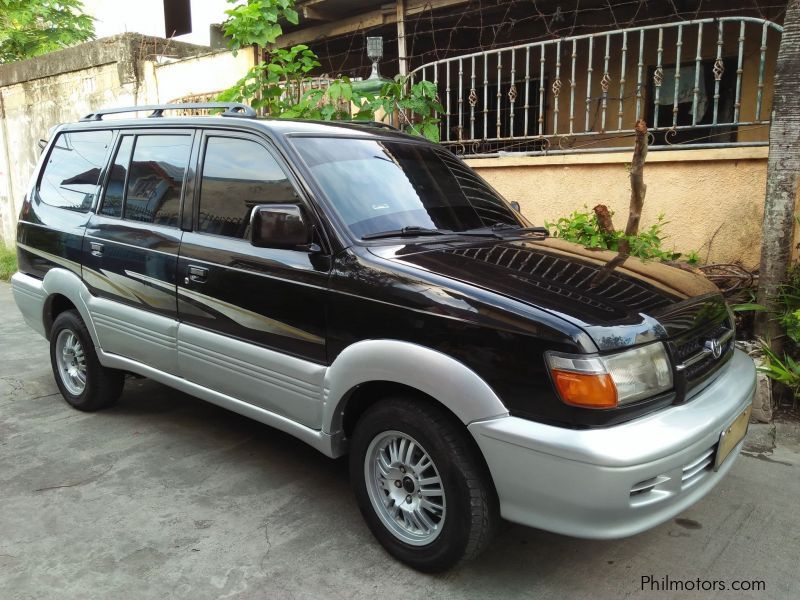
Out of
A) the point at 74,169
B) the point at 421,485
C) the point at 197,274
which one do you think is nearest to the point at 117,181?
the point at 74,169

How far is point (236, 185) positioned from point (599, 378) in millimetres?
2147

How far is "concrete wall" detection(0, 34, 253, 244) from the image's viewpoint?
952 centimetres

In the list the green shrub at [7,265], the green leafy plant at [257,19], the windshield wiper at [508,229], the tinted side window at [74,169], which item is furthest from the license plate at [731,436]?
the green shrub at [7,265]

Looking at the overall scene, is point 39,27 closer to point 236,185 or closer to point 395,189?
point 236,185

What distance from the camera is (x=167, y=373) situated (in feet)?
12.8

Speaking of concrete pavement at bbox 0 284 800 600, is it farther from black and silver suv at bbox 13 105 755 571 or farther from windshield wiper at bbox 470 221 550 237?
windshield wiper at bbox 470 221 550 237

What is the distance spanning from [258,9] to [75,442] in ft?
15.9

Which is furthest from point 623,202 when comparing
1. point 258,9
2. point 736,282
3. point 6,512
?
point 6,512

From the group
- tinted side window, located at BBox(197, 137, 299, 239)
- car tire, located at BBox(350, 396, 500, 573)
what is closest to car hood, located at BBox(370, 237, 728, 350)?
car tire, located at BBox(350, 396, 500, 573)

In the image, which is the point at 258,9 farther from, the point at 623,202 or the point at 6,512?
the point at 6,512

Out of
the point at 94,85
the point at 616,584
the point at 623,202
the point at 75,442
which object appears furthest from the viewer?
the point at 94,85

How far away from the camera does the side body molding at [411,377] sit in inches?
97.3

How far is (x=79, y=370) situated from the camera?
471 centimetres

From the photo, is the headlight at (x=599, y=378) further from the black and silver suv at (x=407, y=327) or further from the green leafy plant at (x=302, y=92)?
the green leafy plant at (x=302, y=92)
